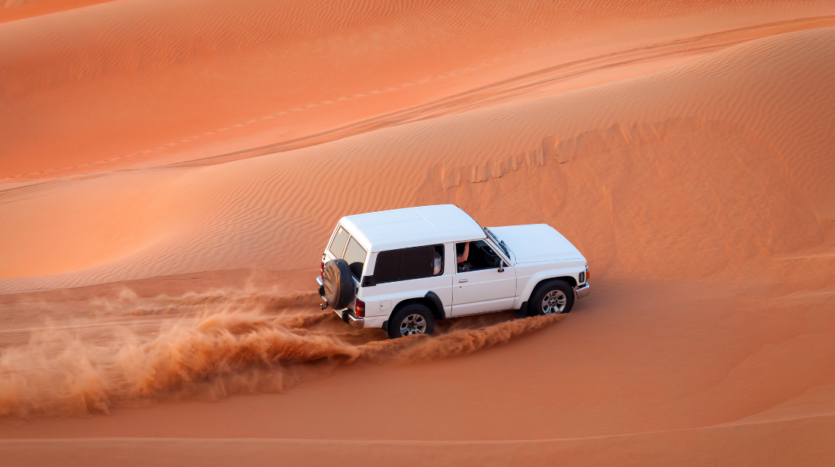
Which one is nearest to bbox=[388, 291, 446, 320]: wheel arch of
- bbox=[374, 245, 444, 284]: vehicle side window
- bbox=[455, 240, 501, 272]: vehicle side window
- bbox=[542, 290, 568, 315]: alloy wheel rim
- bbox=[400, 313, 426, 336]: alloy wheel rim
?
bbox=[400, 313, 426, 336]: alloy wheel rim

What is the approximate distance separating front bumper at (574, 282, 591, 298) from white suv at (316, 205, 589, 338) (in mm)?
14

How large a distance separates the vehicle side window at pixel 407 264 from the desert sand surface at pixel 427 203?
32.5 inches

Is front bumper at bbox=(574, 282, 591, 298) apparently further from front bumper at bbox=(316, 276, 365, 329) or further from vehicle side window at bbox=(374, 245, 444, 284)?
front bumper at bbox=(316, 276, 365, 329)

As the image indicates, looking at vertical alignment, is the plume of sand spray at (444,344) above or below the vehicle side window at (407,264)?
below

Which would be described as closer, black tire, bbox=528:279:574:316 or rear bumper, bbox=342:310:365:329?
rear bumper, bbox=342:310:365:329

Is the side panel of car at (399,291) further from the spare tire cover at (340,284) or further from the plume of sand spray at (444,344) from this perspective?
the plume of sand spray at (444,344)

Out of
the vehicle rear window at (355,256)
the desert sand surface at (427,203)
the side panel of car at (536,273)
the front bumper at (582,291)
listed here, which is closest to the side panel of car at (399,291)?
the vehicle rear window at (355,256)

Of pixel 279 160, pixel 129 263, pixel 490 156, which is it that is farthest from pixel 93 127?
pixel 490 156

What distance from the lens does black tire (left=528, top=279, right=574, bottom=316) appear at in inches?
323

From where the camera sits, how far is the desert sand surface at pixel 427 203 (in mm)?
5980

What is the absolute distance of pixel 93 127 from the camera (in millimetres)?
22297

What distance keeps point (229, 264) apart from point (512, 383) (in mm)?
6050

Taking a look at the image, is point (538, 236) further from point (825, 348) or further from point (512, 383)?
point (825, 348)

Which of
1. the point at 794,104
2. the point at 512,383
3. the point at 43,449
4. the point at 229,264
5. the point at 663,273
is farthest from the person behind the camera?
the point at 794,104
